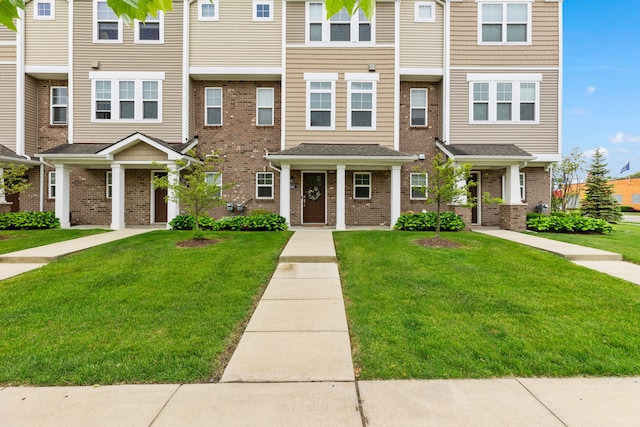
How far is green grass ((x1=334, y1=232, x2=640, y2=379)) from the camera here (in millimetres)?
3213

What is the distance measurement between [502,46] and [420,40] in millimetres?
3239

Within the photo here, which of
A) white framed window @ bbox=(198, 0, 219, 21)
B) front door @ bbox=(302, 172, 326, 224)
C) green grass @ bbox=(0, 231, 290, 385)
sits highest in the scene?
white framed window @ bbox=(198, 0, 219, 21)

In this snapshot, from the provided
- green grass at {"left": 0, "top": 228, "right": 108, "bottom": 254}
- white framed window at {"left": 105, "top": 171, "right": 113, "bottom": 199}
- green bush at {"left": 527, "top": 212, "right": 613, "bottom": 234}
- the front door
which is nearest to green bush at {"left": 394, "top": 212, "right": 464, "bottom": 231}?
green bush at {"left": 527, "top": 212, "right": 613, "bottom": 234}

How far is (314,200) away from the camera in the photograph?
14.4 meters

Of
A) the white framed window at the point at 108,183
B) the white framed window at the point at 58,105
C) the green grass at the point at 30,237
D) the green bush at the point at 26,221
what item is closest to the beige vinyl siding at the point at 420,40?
the white framed window at the point at 108,183

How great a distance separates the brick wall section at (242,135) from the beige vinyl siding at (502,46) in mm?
7692

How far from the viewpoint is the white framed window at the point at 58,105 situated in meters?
14.3

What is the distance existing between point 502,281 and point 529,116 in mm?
10712

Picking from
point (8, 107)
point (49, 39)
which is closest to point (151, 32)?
point (49, 39)

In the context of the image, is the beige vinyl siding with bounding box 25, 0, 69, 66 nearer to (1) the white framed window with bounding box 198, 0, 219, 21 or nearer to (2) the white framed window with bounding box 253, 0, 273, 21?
(1) the white framed window with bounding box 198, 0, 219, 21

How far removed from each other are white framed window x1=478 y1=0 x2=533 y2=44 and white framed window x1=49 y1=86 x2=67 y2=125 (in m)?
17.6

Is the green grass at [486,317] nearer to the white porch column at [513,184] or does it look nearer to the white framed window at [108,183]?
the white porch column at [513,184]

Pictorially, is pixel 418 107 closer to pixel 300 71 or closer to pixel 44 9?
pixel 300 71

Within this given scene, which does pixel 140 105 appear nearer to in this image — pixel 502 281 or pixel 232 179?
pixel 232 179
